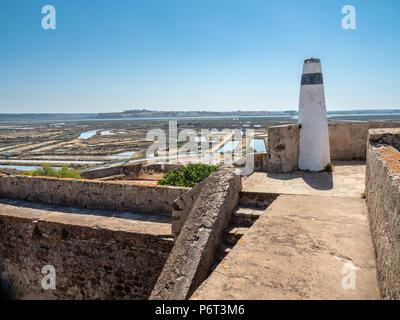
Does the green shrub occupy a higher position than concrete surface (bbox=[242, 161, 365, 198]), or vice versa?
concrete surface (bbox=[242, 161, 365, 198])

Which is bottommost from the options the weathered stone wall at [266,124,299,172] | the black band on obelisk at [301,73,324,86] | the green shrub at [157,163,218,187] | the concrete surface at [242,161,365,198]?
the green shrub at [157,163,218,187]

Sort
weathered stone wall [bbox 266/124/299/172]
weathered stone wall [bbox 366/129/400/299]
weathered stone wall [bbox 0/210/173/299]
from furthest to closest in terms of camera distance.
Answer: weathered stone wall [bbox 266/124/299/172] < weathered stone wall [bbox 0/210/173/299] < weathered stone wall [bbox 366/129/400/299]

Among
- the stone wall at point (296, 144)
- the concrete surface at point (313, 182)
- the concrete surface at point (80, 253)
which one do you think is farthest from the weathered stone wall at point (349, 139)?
the concrete surface at point (80, 253)

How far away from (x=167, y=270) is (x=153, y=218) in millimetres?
2699

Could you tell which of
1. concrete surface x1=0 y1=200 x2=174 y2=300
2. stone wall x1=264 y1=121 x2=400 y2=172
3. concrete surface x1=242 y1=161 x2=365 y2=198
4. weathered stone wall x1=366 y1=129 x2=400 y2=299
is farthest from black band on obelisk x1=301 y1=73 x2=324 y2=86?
concrete surface x1=0 y1=200 x2=174 y2=300

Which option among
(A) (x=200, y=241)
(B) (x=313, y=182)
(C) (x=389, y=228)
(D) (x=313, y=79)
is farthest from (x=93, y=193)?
(C) (x=389, y=228)

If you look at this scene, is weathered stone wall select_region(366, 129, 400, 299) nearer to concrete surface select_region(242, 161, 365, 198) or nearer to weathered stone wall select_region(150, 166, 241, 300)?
weathered stone wall select_region(150, 166, 241, 300)

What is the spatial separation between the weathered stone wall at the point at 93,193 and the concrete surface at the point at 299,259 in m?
2.70

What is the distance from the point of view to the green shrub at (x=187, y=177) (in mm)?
9182

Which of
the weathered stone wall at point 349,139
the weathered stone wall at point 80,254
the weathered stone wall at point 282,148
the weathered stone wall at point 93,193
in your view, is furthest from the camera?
the weathered stone wall at point 349,139

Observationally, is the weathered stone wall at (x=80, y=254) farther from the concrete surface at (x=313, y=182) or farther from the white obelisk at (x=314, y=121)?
the white obelisk at (x=314, y=121)

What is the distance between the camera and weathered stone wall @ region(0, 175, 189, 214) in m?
6.24

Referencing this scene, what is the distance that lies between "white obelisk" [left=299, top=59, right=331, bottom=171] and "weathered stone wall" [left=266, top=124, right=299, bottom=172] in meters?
0.27

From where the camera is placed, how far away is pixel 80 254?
220 inches
